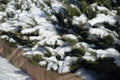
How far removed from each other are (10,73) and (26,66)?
11.4 inches

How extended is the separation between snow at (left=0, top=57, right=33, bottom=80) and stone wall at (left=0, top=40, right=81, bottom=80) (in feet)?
0.26

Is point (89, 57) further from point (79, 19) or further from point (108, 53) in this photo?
point (79, 19)

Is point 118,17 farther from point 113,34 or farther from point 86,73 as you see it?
point 86,73

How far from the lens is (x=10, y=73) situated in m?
5.80

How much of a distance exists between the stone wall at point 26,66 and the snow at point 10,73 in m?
0.08

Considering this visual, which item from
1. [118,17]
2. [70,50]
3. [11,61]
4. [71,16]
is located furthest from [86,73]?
[11,61]

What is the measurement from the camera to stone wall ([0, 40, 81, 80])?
468 cm

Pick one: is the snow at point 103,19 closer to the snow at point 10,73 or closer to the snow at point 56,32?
the snow at point 56,32

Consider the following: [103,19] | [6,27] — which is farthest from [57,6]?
[103,19]

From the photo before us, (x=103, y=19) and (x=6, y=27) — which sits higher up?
(x=103, y=19)

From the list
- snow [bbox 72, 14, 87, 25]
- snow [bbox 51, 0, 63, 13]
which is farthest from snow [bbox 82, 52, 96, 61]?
snow [bbox 51, 0, 63, 13]

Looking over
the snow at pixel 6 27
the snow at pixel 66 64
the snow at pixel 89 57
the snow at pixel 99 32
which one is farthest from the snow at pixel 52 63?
the snow at pixel 6 27

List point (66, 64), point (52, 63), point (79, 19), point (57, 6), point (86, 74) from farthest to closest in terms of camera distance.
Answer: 1. point (57, 6)
2. point (79, 19)
3. point (52, 63)
4. point (66, 64)
5. point (86, 74)

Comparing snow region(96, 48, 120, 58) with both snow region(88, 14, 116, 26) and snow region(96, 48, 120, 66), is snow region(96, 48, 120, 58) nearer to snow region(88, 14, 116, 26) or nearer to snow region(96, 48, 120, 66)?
snow region(96, 48, 120, 66)
